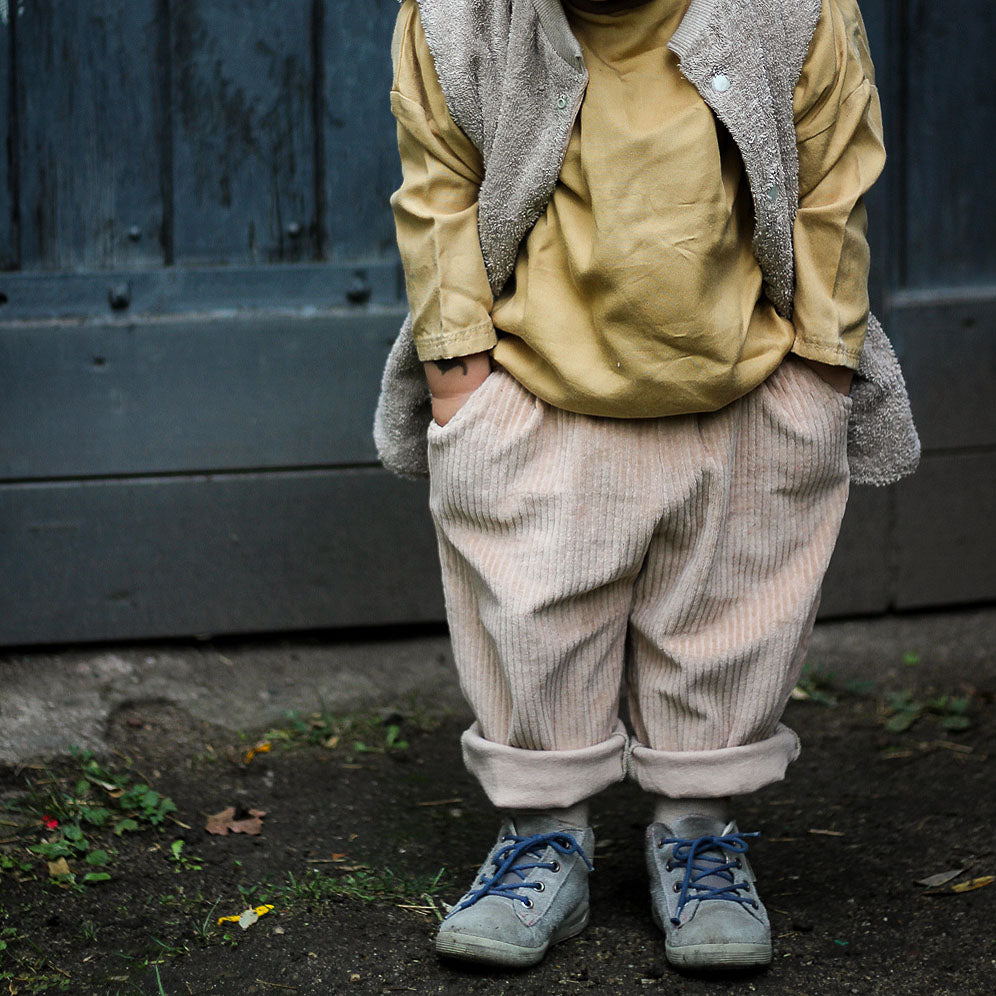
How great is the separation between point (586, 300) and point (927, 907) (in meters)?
1.03

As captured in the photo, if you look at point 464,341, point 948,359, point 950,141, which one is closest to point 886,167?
point 950,141

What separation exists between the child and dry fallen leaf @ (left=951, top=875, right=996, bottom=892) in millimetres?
366

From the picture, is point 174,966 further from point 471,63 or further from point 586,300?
point 471,63

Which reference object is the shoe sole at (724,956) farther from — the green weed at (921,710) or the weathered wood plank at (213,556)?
the weathered wood plank at (213,556)

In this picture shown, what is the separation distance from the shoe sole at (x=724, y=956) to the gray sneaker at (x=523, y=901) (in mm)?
174

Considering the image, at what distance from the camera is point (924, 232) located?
9.06ft

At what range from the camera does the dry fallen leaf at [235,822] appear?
2059mm

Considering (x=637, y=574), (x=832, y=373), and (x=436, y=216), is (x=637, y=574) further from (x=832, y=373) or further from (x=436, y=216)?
(x=436, y=216)

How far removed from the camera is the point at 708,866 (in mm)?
1727

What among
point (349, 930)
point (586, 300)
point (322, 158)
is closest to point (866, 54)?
point (586, 300)

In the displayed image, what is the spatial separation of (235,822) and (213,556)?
2.26 ft

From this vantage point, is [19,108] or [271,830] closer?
[271,830]

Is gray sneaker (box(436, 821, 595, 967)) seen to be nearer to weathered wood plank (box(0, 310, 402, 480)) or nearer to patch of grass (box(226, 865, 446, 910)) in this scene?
patch of grass (box(226, 865, 446, 910))

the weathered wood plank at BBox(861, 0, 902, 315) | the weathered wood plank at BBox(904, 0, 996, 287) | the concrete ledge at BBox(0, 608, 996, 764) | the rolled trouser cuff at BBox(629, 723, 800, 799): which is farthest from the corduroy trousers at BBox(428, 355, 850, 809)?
the weathered wood plank at BBox(904, 0, 996, 287)
